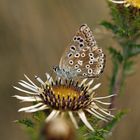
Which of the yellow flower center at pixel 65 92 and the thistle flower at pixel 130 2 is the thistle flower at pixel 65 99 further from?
the thistle flower at pixel 130 2

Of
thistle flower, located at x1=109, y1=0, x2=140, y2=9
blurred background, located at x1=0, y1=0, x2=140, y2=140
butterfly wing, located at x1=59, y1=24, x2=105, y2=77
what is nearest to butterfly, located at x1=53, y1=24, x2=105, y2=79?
butterfly wing, located at x1=59, y1=24, x2=105, y2=77

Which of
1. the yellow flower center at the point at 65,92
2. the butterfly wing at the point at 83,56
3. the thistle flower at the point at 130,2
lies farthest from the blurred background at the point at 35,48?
the yellow flower center at the point at 65,92

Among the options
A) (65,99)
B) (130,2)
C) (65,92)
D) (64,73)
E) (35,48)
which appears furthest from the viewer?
(35,48)

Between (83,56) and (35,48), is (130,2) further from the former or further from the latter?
(35,48)

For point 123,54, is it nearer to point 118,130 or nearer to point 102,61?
point 102,61

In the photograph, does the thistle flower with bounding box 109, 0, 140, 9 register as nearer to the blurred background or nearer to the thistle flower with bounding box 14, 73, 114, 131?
the thistle flower with bounding box 14, 73, 114, 131

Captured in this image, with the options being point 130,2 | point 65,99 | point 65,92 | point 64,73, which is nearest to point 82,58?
point 64,73

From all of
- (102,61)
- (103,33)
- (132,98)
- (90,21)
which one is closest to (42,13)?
(90,21)
